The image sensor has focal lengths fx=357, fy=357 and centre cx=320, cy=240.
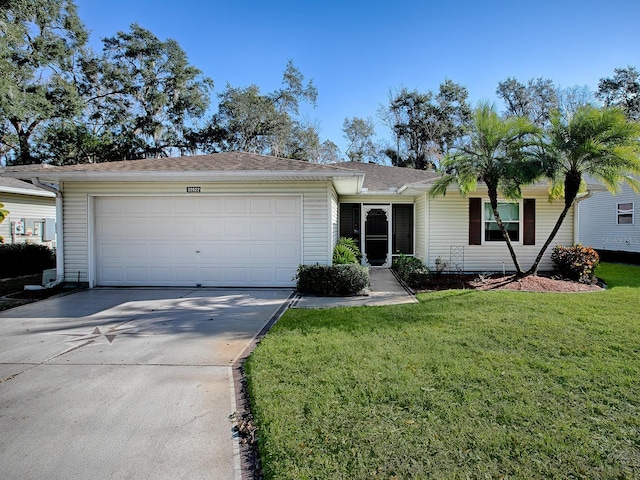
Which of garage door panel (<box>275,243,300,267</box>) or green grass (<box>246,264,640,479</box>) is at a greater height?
garage door panel (<box>275,243,300,267</box>)

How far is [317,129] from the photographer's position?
1208 inches

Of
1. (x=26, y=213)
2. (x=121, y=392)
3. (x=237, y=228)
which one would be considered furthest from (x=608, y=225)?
(x=26, y=213)

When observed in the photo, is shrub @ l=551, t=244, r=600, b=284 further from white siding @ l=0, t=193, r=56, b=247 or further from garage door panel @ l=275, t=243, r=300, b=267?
white siding @ l=0, t=193, r=56, b=247

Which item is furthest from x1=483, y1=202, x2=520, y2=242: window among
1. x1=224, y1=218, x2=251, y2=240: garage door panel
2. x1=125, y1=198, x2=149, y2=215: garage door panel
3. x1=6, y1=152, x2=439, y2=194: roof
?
x1=125, y1=198, x2=149, y2=215: garage door panel

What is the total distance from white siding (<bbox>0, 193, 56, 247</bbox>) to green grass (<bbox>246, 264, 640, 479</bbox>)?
13.5 m

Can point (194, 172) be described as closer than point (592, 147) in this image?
No

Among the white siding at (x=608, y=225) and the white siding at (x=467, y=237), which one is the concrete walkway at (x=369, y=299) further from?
the white siding at (x=608, y=225)

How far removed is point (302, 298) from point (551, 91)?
32.8 m

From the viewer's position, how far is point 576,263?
962 centimetres

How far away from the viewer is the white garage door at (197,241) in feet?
29.8

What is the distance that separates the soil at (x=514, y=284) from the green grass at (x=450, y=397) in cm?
284

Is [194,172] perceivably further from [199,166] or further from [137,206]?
[137,206]

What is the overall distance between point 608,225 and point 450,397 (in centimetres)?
1765

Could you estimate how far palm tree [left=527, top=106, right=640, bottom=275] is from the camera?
7957 millimetres
